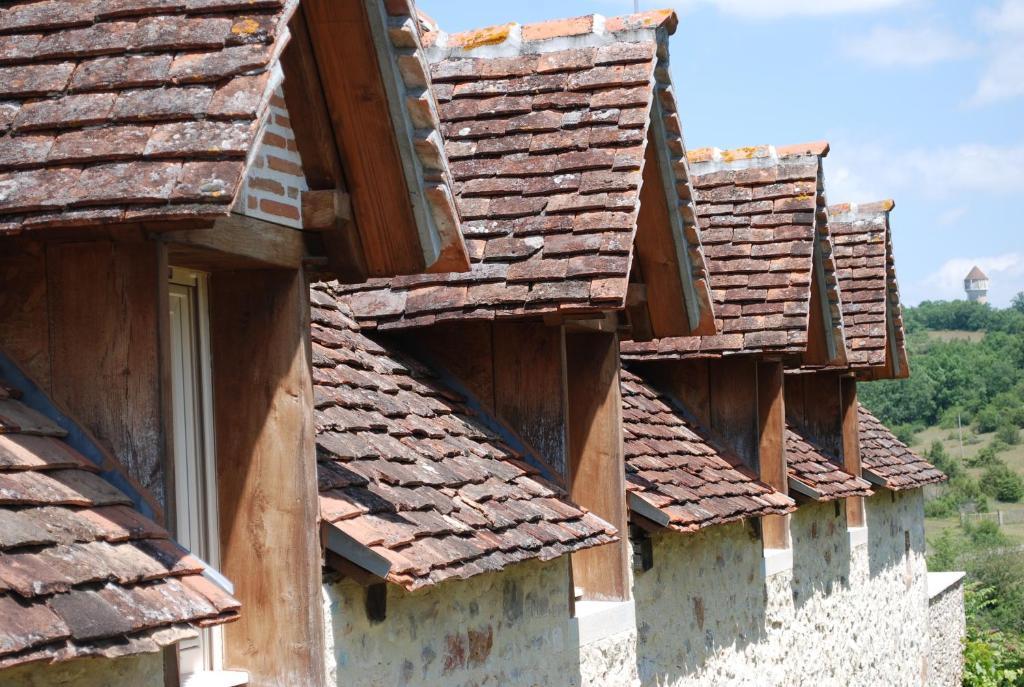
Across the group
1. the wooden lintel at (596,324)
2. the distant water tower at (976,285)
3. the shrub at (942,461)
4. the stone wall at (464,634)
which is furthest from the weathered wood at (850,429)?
the distant water tower at (976,285)

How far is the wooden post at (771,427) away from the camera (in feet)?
37.2

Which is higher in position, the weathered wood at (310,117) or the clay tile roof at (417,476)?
the weathered wood at (310,117)

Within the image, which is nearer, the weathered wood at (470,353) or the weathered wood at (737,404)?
the weathered wood at (470,353)

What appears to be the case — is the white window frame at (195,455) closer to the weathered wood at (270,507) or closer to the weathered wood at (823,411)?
the weathered wood at (270,507)

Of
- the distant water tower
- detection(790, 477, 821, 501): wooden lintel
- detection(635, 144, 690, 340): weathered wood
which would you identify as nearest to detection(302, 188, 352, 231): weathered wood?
detection(635, 144, 690, 340): weathered wood

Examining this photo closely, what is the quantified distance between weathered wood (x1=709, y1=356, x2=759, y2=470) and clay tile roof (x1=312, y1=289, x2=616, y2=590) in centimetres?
416

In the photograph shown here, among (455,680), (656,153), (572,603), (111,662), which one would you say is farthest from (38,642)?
(656,153)

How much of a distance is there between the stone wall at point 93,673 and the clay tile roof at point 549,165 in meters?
3.24

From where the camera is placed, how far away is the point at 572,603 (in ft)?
24.1

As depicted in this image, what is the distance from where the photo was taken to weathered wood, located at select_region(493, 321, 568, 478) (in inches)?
284

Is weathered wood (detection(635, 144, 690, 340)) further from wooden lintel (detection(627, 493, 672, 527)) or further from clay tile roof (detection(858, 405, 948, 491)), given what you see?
clay tile roof (detection(858, 405, 948, 491))

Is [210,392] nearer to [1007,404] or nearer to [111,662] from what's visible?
[111,662]

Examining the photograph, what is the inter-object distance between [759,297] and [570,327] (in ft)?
12.3

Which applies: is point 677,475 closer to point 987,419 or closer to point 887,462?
point 887,462
